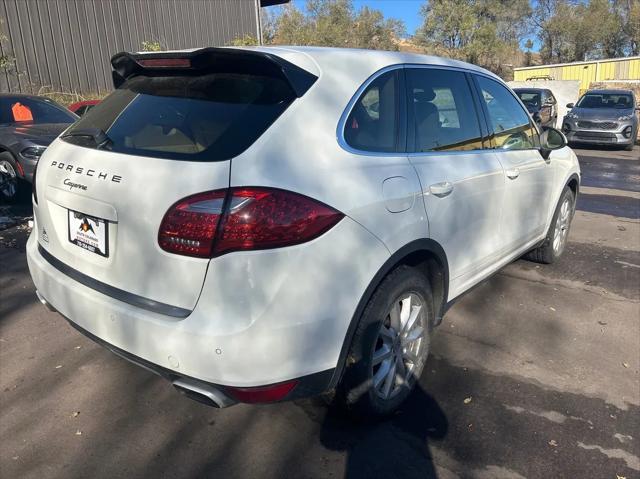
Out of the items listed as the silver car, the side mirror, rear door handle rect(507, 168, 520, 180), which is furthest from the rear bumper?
the silver car

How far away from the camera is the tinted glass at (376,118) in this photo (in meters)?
2.50

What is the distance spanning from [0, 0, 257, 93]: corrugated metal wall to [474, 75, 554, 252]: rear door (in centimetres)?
1314

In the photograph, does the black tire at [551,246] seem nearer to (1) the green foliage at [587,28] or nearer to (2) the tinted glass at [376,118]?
(2) the tinted glass at [376,118]

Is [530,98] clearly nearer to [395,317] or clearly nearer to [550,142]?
[550,142]

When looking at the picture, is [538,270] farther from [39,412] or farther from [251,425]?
[39,412]

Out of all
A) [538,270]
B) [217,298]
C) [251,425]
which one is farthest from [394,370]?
[538,270]

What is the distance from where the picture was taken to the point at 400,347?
2.88 metres

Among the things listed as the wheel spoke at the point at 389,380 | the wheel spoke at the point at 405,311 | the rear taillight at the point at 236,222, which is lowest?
the wheel spoke at the point at 389,380

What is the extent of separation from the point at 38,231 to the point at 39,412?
97 cm

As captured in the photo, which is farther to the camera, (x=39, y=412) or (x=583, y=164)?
(x=583, y=164)

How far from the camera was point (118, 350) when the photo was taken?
7.80ft

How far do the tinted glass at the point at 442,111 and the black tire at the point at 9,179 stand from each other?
228 inches

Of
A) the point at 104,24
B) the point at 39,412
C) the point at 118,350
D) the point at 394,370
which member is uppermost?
the point at 104,24

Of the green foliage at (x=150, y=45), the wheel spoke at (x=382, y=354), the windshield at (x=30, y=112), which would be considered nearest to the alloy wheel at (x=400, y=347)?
the wheel spoke at (x=382, y=354)
